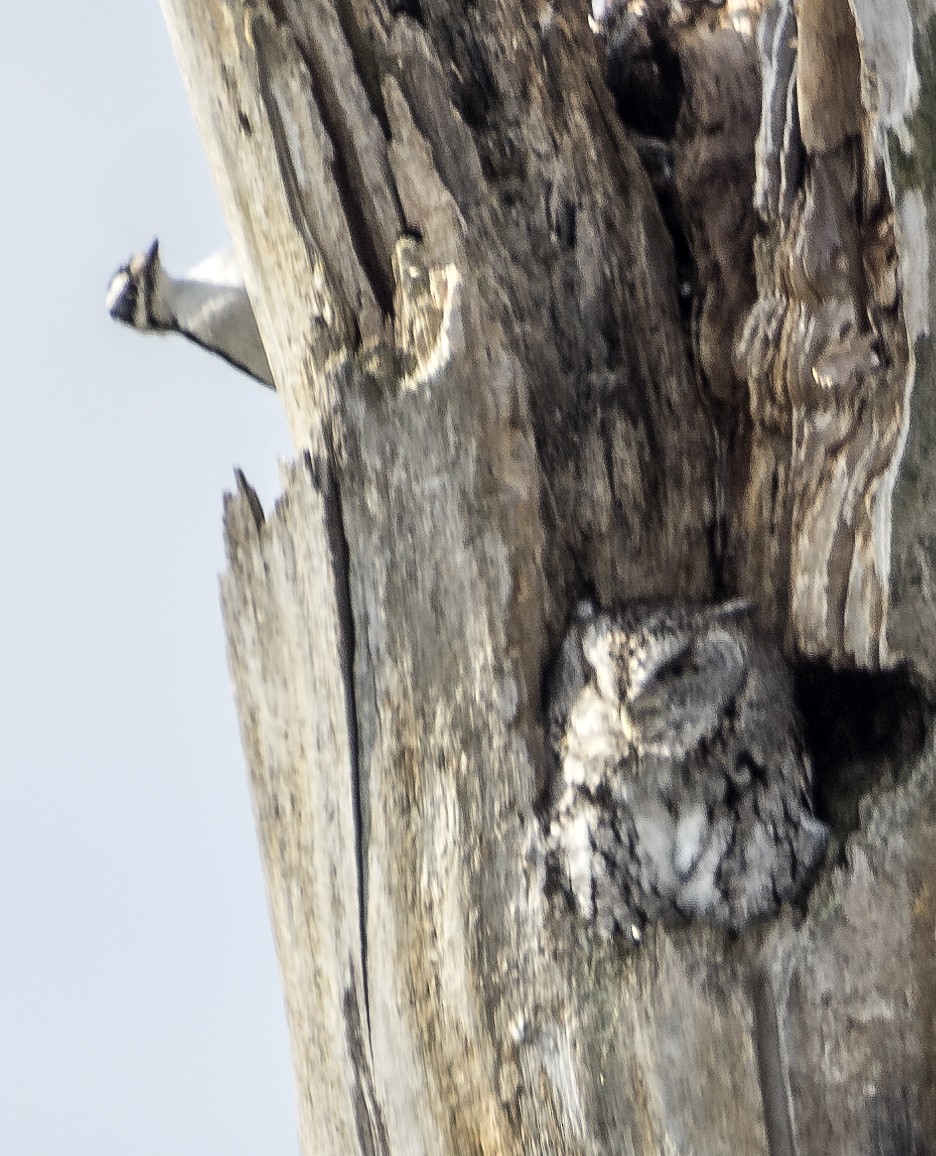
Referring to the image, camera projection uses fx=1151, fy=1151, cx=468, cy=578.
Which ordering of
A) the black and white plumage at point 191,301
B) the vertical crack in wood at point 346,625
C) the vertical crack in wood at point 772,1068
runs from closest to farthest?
the vertical crack in wood at point 772,1068
the vertical crack in wood at point 346,625
the black and white plumage at point 191,301

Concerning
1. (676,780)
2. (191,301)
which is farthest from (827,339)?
(191,301)

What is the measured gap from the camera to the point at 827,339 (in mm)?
1144

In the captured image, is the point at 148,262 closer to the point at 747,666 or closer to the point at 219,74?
the point at 219,74

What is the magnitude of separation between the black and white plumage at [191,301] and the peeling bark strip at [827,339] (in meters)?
0.89

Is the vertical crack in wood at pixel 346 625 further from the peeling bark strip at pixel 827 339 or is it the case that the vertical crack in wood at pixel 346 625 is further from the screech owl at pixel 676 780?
the peeling bark strip at pixel 827 339

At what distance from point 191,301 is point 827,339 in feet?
3.46

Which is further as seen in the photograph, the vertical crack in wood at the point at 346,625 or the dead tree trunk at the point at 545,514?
the vertical crack in wood at the point at 346,625

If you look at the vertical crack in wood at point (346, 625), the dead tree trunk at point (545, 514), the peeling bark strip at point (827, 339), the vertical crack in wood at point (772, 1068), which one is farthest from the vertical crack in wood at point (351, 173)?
the vertical crack in wood at point (772, 1068)

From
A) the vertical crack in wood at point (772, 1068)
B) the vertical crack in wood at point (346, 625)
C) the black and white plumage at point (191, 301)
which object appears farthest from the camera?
the black and white plumage at point (191, 301)

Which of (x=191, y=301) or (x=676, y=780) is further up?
(x=191, y=301)

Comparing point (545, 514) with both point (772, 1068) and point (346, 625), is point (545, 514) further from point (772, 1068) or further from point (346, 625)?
point (772, 1068)

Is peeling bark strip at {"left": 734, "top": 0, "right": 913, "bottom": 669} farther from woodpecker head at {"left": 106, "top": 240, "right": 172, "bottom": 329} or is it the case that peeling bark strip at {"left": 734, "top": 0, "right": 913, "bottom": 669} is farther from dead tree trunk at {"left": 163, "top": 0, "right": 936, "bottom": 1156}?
woodpecker head at {"left": 106, "top": 240, "right": 172, "bottom": 329}

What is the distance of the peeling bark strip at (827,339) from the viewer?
1.10m

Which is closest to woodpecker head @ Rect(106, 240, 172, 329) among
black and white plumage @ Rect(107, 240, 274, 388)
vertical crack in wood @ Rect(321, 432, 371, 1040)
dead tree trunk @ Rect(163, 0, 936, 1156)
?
black and white plumage @ Rect(107, 240, 274, 388)
